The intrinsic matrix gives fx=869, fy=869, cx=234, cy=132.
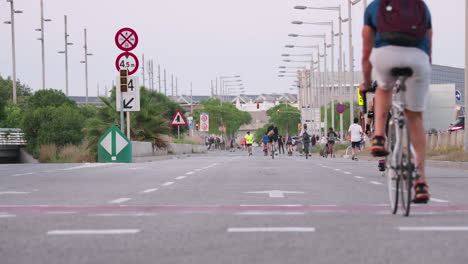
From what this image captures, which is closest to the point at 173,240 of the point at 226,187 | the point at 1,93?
the point at 226,187

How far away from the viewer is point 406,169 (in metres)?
6.96

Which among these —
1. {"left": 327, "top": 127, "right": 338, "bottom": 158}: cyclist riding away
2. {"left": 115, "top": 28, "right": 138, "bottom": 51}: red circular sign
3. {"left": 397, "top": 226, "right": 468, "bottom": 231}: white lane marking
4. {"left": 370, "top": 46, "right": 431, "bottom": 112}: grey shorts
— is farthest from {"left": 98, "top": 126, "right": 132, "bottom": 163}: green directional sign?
{"left": 397, "top": 226, "right": 468, "bottom": 231}: white lane marking

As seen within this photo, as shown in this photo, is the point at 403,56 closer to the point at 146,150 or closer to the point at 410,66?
the point at 410,66

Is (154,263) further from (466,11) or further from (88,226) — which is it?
(466,11)

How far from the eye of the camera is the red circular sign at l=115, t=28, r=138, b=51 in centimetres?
2784

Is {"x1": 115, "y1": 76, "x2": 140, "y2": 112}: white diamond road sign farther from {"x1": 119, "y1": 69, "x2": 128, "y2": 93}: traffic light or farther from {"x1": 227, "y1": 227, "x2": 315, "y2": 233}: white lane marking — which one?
{"x1": 227, "y1": 227, "x2": 315, "y2": 233}: white lane marking

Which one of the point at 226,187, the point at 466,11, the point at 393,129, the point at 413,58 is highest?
the point at 466,11

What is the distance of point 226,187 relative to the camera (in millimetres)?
12594

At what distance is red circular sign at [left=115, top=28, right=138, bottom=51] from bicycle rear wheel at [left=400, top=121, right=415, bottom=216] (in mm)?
21533

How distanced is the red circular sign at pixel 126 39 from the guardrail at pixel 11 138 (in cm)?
2496

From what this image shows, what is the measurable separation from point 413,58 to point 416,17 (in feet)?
1.07

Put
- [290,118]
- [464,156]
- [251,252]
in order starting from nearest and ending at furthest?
1. [251,252]
2. [464,156]
3. [290,118]

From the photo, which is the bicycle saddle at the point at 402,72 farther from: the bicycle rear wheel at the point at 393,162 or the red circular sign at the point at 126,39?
the red circular sign at the point at 126,39

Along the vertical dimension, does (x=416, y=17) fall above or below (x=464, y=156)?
above
